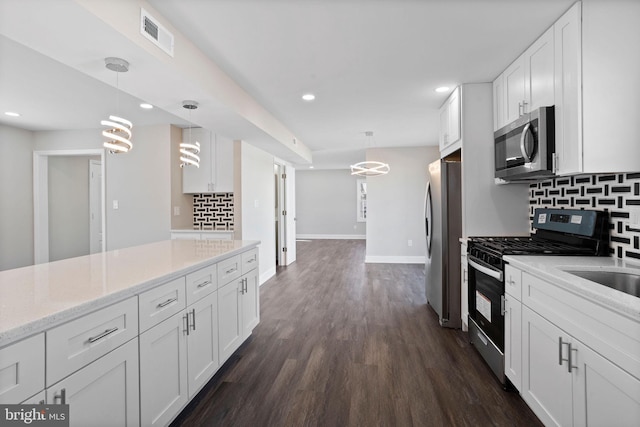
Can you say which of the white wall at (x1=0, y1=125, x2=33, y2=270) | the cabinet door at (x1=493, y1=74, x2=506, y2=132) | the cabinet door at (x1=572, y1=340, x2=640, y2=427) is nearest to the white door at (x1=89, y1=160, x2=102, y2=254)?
the white wall at (x1=0, y1=125, x2=33, y2=270)

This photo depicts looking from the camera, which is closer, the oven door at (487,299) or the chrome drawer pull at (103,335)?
the chrome drawer pull at (103,335)

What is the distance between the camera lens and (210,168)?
465cm

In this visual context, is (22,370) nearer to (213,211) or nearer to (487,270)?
(487,270)

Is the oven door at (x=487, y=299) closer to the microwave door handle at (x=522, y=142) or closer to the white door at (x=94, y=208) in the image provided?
the microwave door handle at (x=522, y=142)

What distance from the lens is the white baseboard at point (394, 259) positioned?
21.4 ft

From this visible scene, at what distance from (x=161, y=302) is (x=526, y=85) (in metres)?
2.88

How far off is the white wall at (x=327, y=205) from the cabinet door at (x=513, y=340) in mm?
8530

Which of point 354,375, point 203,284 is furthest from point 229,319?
point 354,375

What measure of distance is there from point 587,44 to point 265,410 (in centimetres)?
284

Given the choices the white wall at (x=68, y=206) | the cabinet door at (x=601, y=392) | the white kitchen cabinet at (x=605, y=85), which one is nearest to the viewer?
Answer: the cabinet door at (x=601, y=392)

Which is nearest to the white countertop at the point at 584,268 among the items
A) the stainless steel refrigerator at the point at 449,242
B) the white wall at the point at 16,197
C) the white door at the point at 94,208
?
the stainless steel refrigerator at the point at 449,242

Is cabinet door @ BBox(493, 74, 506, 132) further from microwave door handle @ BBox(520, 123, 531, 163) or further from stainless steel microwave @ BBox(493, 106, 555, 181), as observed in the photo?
microwave door handle @ BBox(520, 123, 531, 163)

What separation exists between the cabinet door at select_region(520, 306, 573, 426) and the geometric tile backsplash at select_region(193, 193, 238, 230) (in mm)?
3885

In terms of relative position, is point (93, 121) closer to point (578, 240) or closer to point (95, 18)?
point (95, 18)
